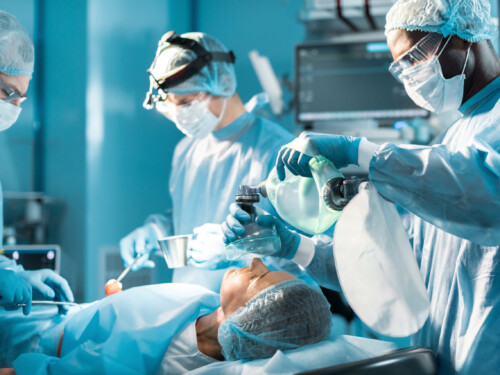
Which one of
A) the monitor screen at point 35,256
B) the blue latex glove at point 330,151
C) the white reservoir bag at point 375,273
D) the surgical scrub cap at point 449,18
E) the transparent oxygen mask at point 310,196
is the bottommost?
the monitor screen at point 35,256

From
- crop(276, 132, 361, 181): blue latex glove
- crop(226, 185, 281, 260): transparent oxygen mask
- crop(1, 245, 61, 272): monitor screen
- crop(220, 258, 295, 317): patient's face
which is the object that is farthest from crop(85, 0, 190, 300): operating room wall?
crop(276, 132, 361, 181): blue latex glove

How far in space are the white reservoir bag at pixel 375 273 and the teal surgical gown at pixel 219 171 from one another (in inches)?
33.5

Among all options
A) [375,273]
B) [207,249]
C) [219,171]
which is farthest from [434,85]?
[219,171]

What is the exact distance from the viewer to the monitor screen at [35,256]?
71.8 inches

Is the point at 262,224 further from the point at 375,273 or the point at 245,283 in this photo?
the point at 375,273

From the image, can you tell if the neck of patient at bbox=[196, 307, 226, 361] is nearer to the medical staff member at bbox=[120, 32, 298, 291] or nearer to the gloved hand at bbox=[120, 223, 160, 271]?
the medical staff member at bbox=[120, 32, 298, 291]

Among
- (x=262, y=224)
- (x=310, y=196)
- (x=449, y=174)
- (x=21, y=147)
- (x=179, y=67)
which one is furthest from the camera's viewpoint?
(x=21, y=147)

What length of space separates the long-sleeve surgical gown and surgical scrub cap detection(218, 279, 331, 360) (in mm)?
274

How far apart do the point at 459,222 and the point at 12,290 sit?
116 cm

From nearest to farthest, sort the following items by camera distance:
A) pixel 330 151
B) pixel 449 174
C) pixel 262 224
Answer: pixel 449 174, pixel 330 151, pixel 262 224

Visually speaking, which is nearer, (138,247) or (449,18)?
(449,18)

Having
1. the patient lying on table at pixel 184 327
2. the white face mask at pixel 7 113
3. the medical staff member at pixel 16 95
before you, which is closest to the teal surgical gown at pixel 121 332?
the patient lying on table at pixel 184 327

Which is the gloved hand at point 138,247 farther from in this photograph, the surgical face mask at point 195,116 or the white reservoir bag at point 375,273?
the white reservoir bag at point 375,273

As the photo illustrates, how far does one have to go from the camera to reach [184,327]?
5.83ft
